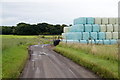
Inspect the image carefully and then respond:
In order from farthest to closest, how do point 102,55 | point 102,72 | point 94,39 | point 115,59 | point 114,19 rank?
1. point 114,19
2. point 94,39
3. point 102,55
4. point 115,59
5. point 102,72

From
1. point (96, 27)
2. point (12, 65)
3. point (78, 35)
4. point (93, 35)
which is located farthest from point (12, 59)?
point (96, 27)

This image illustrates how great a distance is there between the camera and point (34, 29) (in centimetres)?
11138

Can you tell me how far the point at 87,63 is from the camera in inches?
650

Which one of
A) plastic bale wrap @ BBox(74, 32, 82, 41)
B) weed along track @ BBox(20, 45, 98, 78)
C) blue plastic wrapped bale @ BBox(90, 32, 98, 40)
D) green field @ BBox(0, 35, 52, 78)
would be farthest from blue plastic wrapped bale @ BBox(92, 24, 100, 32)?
weed along track @ BBox(20, 45, 98, 78)

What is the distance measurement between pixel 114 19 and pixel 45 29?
268 feet

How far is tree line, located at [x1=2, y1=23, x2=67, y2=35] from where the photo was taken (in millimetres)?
105062

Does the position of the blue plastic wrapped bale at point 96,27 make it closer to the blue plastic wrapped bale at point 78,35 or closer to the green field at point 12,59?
the blue plastic wrapped bale at point 78,35

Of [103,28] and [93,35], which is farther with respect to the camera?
[103,28]

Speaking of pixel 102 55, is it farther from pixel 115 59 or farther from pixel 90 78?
pixel 90 78

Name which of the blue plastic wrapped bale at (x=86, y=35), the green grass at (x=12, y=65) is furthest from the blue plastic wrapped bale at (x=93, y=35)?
the green grass at (x=12, y=65)

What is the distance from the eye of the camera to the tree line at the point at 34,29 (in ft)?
345

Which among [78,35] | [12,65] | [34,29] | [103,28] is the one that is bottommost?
[12,65]

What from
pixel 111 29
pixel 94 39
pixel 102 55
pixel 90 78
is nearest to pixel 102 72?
pixel 90 78

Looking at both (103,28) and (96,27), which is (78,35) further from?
(103,28)
